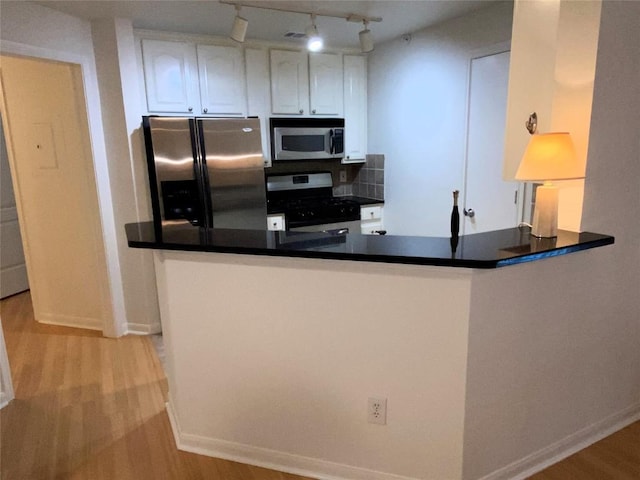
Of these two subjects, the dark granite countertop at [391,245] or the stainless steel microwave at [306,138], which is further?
the stainless steel microwave at [306,138]

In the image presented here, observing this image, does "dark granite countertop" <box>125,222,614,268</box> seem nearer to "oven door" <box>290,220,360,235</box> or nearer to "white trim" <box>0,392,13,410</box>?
"white trim" <box>0,392,13,410</box>

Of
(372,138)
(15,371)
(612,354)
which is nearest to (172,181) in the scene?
(15,371)

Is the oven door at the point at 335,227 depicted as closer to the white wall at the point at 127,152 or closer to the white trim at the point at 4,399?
the white wall at the point at 127,152

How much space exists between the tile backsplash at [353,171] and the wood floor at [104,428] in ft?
7.03

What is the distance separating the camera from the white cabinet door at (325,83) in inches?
158

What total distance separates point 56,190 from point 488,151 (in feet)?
10.9

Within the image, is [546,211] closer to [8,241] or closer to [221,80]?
[221,80]

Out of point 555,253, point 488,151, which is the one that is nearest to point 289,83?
point 488,151

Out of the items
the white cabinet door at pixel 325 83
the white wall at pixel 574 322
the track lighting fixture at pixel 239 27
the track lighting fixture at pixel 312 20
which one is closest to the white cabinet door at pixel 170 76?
the track lighting fixture at pixel 312 20

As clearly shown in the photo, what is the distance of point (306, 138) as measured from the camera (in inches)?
158

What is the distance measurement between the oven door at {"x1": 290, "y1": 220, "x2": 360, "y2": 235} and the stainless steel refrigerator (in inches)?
18.9

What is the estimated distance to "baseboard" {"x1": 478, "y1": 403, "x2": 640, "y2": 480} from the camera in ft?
6.03

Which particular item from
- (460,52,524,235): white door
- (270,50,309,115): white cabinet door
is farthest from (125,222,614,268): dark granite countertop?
(270,50,309,115): white cabinet door

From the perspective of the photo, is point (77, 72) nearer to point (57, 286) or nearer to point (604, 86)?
point (57, 286)
